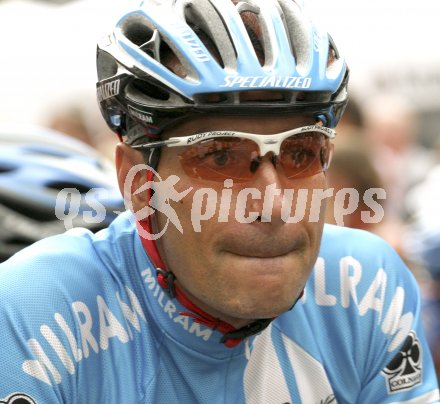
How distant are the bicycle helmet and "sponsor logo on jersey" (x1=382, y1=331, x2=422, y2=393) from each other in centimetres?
123

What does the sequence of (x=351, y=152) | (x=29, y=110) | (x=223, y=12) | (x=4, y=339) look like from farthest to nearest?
1. (x=29, y=110)
2. (x=351, y=152)
3. (x=223, y=12)
4. (x=4, y=339)

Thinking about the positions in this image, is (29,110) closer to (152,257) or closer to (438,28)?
(438,28)

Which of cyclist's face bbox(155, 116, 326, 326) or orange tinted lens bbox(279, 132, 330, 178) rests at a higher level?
orange tinted lens bbox(279, 132, 330, 178)

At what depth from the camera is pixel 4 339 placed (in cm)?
264

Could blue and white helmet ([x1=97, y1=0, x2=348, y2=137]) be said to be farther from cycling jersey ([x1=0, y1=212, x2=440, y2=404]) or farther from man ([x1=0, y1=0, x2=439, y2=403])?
cycling jersey ([x1=0, y1=212, x2=440, y2=404])

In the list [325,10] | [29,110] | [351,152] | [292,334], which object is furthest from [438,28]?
[292,334]

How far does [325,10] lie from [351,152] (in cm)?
507

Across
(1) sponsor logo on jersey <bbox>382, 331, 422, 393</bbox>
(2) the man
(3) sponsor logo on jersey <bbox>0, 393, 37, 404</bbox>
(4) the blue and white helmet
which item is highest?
(4) the blue and white helmet

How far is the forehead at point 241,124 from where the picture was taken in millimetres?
2676

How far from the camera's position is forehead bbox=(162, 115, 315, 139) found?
A: 8.78 feet

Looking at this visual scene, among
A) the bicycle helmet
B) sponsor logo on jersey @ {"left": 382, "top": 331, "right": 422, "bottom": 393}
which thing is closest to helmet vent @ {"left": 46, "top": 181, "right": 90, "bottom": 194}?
the bicycle helmet

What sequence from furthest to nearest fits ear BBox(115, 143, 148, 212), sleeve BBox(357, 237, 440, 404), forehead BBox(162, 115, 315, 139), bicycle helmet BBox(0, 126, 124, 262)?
bicycle helmet BBox(0, 126, 124, 262)
sleeve BBox(357, 237, 440, 404)
ear BBox(115, 143, 148, 212)
forehead BBox(162, 115, 315, 139)

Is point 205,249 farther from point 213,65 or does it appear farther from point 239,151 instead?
point 213,65

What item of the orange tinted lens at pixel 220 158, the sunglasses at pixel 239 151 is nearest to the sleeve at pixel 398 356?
the sunglasses at pixel 239 151
